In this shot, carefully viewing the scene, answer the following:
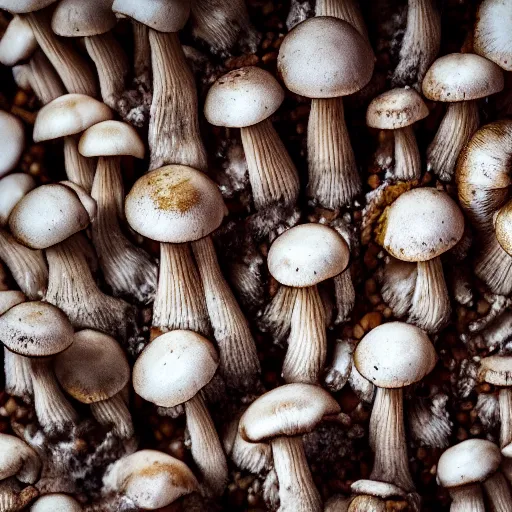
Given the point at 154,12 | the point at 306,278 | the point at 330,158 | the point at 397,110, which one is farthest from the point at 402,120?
the point at 154,12

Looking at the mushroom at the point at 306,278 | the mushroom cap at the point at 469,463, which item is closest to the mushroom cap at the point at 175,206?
the mushroom at the point at 306,278

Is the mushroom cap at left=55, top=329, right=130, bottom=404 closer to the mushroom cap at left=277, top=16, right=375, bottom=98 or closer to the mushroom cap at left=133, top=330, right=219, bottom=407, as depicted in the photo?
the mushroom cap at left=133, top=330, right=219, bottom=407

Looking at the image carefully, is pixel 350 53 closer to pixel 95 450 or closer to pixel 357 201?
pixel 357 201

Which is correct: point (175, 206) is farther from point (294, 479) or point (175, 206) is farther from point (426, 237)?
point (294, 479)

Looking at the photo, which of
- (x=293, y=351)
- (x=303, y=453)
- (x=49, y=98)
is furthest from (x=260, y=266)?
(x=49, y=98)

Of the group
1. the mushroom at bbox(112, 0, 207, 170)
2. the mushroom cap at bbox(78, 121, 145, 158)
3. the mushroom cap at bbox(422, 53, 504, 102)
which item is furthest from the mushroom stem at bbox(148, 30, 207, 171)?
the mushroom cap at bbox(422, 53, 504, 102)

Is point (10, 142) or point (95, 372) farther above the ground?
point (10, 142)
